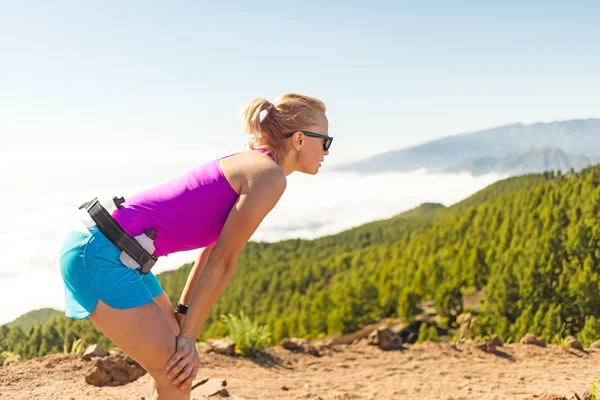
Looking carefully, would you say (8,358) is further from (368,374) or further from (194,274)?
(194,274)

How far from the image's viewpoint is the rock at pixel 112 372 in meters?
6.06

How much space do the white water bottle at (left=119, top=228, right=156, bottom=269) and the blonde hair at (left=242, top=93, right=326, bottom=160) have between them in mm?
727

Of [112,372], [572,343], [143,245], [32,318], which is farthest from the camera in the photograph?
[572,343]

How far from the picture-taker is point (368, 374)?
727 cm


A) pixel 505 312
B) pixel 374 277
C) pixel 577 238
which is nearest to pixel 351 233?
pixel 374 277

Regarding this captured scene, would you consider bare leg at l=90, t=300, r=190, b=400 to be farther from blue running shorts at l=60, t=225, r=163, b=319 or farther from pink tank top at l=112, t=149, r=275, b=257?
pink tank top at l=112, t=149, r=275, b=257

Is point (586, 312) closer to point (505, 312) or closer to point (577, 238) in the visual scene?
point (577, 238)

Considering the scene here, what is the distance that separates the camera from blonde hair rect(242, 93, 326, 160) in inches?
114

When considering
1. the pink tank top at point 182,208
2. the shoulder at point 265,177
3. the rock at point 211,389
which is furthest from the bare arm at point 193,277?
the rock at point 211,389

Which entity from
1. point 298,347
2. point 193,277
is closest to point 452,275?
point 298,347

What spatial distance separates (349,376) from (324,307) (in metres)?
66.8

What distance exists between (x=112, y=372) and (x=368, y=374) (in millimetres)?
3279

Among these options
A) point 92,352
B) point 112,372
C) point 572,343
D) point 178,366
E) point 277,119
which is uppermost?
point 277,119

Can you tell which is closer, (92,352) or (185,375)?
(185,375)
